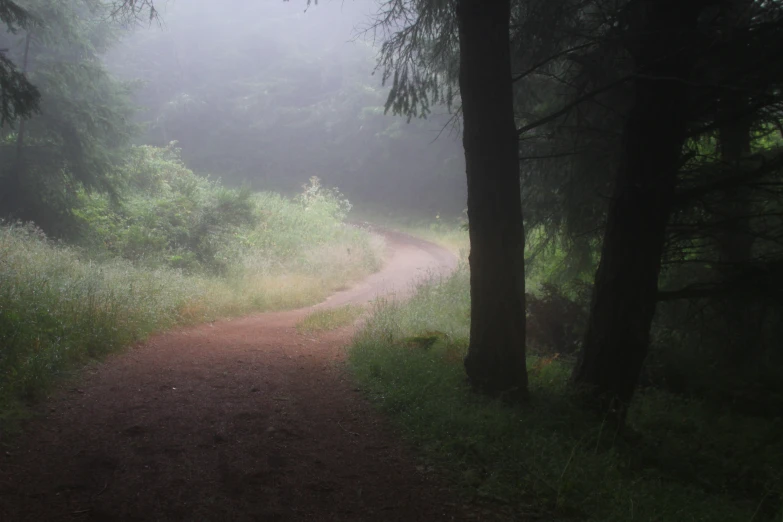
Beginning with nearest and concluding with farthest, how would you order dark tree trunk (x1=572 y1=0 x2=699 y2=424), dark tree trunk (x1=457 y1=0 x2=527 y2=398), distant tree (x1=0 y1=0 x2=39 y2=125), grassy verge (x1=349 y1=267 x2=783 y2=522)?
grassy verge (x1=349 y1=267 x2=783 y2=522) → dark tree trunk (x1=572 y1=0 x2=699 y2=424) → dark tree trunk (x1=457 y1=0 x2=527 y2=398) → distant tree (x1=0 y1=0 x2=39 y2=125)

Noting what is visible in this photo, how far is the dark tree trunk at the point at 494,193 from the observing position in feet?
17.2

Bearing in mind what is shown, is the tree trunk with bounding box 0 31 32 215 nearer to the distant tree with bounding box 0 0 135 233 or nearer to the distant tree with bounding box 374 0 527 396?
the distant tree with bounding box 0 0 135 233

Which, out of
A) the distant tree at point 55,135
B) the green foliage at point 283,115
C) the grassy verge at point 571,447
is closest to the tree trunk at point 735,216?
the grassy verge at point 571,447

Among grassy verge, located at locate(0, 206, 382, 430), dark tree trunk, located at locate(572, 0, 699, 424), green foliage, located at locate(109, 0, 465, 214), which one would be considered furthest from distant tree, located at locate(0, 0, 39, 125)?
green foliage, located at locate(109, 0, 465, 214)

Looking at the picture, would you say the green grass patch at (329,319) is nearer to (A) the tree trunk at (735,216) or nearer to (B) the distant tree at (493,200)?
(B) the distant tree at (493,200)

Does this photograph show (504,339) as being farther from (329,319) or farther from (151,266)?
(151,266)

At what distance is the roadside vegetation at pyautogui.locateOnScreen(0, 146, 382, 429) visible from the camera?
597cm

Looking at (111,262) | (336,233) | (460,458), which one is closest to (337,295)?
(111,262)

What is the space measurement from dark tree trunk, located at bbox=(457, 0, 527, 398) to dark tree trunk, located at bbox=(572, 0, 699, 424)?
909 mm

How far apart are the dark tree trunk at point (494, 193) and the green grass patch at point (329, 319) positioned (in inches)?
210

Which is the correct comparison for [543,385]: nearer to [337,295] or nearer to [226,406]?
[226,406]

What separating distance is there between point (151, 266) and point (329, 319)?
19.3 feet

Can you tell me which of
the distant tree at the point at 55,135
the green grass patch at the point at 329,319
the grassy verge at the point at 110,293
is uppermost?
the distant tree at the point at 55,135

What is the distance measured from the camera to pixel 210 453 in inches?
156
